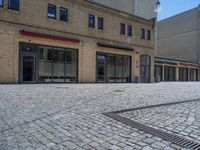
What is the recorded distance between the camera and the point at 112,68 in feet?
82.8

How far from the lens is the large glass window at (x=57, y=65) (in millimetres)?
19398

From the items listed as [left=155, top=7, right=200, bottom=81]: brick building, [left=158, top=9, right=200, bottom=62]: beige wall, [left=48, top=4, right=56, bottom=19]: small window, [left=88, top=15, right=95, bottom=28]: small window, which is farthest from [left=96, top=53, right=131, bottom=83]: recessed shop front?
[left=158, top=9, right=200, bottom=62]: beige wall

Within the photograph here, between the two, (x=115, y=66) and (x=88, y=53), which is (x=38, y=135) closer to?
(x=88, y=53)

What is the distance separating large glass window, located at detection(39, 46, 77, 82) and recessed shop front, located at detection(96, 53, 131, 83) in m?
3.41

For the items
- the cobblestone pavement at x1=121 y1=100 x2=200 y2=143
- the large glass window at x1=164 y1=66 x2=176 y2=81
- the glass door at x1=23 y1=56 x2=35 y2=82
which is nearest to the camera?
the cobblestone pavement at x1=121 y1=100 x2=200 y2=143

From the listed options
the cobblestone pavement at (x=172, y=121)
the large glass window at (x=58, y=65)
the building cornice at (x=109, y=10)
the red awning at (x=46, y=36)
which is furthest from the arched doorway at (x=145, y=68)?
the cobblestone pavement at (x=172, y=121)

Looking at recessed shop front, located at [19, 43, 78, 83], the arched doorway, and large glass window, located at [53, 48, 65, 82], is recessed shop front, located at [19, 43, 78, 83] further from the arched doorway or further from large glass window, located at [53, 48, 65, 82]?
the arched doorway

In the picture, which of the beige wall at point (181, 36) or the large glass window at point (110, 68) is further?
the beige wall at point (181, 36)

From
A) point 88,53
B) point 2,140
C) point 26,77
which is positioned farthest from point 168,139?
point 88,53

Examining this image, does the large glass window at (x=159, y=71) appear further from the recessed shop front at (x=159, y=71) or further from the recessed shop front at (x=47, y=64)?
the recessed shop front at (x=47, y=64)

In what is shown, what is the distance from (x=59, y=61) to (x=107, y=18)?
27.6 feet

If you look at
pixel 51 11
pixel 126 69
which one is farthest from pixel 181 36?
pixel 51 11

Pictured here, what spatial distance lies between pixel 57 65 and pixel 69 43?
2.63m

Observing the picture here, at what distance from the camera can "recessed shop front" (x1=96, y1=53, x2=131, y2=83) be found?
24.0 meters
